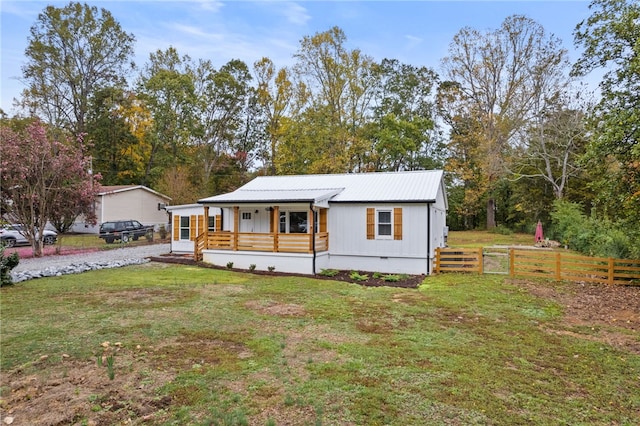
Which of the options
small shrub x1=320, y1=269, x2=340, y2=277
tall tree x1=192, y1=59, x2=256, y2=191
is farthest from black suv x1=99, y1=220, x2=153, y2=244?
small shrub x1=320, y1=269, x2=340, y2=277

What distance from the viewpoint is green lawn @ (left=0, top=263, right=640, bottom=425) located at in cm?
407

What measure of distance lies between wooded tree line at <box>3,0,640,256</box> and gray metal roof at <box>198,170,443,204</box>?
1245 cm

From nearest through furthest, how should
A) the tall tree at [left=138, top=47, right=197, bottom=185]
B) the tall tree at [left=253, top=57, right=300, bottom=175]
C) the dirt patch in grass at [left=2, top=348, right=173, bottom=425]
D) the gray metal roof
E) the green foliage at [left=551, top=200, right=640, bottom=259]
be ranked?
1. the dirt patch in grass at [left=2, top=348, right=173, bottom=425]
2. the green foliage at [left=551, top=200, right=640, bottom=259]
3. the gray metal roof
4. the tall tree at [left=253, top=57, right=300, bottom=175]
5. the tall tree at [left=138, top=47, right=197, bottom=185]

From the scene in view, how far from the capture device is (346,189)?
16812 mm

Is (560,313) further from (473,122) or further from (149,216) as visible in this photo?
(149,216)

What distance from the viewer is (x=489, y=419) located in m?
3.90

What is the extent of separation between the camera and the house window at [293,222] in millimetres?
16141

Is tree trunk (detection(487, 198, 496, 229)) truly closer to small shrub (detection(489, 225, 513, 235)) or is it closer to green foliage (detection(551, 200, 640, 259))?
small shrub (detection(489, 225, 513, 235))

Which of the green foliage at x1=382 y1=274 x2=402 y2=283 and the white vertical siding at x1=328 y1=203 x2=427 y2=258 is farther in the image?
the white vertical siding at x1=328 y1=203 x2=427 y2=258

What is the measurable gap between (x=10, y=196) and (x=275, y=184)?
1212 centimetres

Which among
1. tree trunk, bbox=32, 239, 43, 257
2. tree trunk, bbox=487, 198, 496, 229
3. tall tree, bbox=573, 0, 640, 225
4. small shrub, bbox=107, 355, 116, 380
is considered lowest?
small shrub, bbox=107, 355, 116, 380

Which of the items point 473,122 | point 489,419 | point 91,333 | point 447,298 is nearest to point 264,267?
point 447,298

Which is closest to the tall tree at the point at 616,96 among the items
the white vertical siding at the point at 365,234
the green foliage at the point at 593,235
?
the green foliage at the point at 593,235

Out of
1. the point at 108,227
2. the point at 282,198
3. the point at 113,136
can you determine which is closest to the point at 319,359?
the point at 282,198
